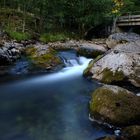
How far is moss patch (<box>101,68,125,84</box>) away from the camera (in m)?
11.3

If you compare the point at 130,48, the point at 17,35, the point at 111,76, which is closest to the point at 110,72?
the point at 111,76

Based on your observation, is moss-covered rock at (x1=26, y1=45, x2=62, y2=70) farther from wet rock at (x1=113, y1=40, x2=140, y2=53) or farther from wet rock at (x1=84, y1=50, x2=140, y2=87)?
wet rock at (x1=113, y1=40, x2=140, y2=53)

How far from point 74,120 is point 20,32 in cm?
1540

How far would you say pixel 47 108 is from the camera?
9156mm

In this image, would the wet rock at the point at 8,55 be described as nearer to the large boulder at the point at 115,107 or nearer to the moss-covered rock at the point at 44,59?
the moss-covered rock at the point at 44,59

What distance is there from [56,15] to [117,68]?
15116 mm

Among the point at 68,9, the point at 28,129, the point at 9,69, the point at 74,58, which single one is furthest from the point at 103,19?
Answer: the point at 28,129

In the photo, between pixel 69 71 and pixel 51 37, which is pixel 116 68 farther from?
pixel 51 37

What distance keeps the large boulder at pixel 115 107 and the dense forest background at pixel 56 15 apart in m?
15.3

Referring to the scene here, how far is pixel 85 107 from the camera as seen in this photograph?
9.19m

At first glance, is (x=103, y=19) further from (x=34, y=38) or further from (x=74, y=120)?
(x=74, y=120)

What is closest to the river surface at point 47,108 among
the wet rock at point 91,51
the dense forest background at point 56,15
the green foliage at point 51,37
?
the wet rock at point 91,51

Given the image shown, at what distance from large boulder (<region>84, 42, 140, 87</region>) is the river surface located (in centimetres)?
51

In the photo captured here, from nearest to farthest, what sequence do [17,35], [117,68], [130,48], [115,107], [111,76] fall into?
[115,107] < [111,76] < [117,68] < [130,48] < [17,35]
